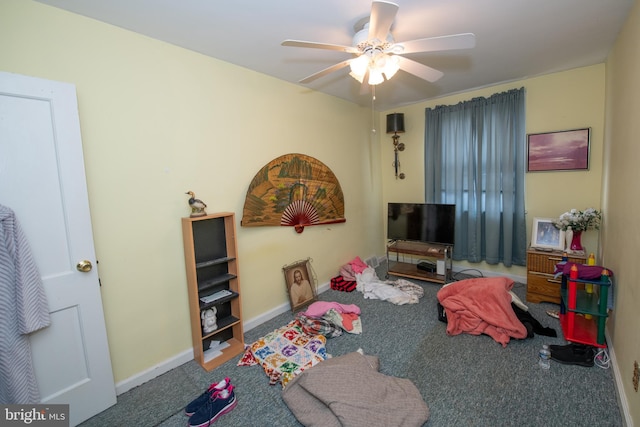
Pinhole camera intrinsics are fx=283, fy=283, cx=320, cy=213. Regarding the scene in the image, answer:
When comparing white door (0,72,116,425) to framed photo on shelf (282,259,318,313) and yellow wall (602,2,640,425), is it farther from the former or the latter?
yellow wall (602,2,640,425)

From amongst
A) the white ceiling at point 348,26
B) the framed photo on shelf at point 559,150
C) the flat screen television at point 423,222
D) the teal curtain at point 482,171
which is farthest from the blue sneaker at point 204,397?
the framed photo on shelf at point 559,150

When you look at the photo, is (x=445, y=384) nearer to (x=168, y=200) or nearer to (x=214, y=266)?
(x=214, y=266)

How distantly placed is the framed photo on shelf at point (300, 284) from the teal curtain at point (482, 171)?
6.59 ft

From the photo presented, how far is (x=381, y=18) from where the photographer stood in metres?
1.35

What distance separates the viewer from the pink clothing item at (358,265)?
3.72 m

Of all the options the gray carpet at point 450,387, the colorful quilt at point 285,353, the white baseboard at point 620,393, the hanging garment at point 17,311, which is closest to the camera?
the hanging garment at point 17,311

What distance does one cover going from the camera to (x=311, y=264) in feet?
11.0

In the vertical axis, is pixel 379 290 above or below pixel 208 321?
below

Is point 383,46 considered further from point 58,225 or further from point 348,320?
point 348,320

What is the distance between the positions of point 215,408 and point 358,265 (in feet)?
8.02

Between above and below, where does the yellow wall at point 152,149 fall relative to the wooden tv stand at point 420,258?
above

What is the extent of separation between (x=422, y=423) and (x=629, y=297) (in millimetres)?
1430

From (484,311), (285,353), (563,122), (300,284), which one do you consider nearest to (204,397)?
(285,353)

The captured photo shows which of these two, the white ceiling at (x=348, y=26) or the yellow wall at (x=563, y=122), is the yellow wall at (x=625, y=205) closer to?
the white ceiling at (x=348, y=26)
